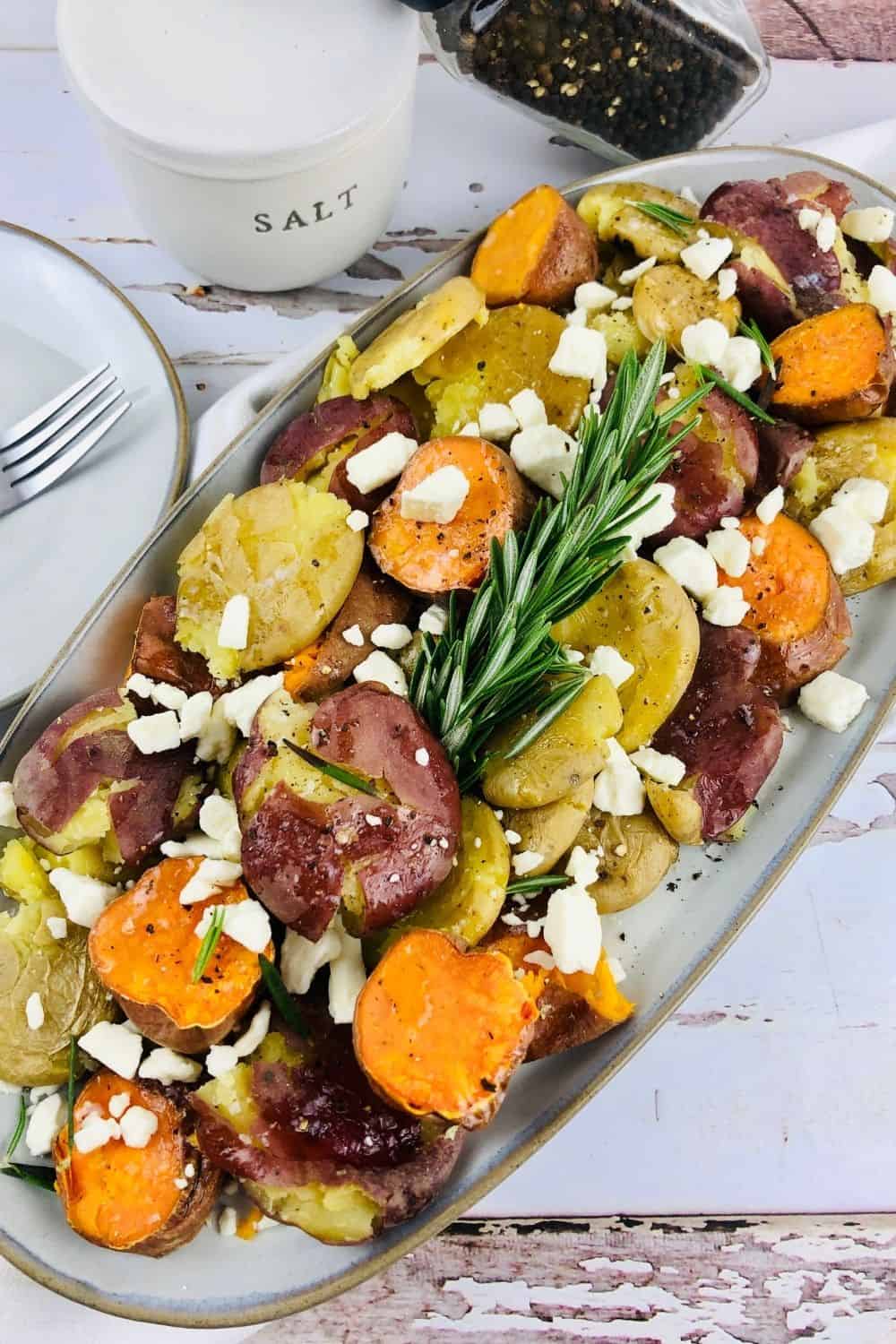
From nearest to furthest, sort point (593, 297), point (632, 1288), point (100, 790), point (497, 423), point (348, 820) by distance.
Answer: point (348, 820) → point (100, 790) → point (497, 423) → point (593, 297) → point (632, 1288)

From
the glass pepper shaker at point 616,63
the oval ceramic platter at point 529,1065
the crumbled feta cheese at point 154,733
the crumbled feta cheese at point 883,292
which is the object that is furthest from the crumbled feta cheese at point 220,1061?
the glass pepper shaker at point 616,63

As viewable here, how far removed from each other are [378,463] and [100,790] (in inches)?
19.2

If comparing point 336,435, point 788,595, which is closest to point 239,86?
point 336,435

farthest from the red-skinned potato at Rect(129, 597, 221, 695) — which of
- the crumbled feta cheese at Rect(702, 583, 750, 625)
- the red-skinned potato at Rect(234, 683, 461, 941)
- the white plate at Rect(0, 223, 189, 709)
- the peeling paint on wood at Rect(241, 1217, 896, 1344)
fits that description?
the peeling paint on wood at Rect(241, 1217, 896, 1344)

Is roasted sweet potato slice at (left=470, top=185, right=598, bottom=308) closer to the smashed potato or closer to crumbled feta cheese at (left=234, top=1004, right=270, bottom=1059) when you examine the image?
the smashed potato

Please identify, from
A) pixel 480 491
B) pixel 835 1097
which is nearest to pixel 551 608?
pixel 480 491

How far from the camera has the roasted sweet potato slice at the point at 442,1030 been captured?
1146 mm

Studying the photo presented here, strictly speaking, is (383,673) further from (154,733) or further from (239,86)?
(239,86)

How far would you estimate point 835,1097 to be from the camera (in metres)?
1.71

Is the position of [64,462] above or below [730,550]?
below

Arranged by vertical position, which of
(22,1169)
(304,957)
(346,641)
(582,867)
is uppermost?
(346,641)

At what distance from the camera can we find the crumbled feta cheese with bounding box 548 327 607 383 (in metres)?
1.37

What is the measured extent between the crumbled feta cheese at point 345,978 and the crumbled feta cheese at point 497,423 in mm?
596

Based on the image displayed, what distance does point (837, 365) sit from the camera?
1.41 meters
